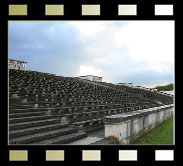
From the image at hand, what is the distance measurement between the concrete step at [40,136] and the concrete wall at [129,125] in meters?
1.02

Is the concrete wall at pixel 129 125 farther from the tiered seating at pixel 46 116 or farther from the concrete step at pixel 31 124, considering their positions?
the concrete step at pixel 31 124

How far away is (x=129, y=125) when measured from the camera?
629 centimetres

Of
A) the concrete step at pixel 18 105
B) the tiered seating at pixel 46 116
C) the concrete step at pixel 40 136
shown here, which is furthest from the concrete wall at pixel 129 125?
the concrete step at pixel 18 105

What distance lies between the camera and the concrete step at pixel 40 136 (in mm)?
4434

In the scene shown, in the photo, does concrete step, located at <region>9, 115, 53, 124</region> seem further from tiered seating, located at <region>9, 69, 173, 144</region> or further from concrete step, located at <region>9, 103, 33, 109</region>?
concrete step, located at <region>9, 103, 33, 109</region>

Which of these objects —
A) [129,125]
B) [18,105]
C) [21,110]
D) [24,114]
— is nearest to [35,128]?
[24,114]

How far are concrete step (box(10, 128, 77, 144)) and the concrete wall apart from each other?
3.35 feet

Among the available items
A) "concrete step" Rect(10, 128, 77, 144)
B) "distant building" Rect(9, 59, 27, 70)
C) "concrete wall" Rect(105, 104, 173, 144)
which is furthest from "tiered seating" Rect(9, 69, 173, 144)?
"distant building" Rect(9, 59, 27, 70)

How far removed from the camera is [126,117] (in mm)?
6004

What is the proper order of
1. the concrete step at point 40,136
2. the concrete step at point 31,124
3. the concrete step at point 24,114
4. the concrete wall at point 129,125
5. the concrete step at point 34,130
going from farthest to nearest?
the concrete wall at point 129,125
the concrete step at point 24,114
the concrete step at point 31,124
the concrete step at point 34,130
the concrete step at point 40,136

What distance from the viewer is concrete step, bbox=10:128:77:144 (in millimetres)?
4434

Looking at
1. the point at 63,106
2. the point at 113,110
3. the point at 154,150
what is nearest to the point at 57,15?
the point at 154,150

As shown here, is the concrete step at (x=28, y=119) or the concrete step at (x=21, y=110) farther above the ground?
the concrete step at (x=21, y=110)
